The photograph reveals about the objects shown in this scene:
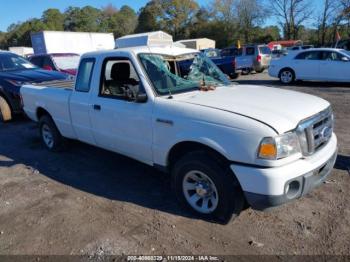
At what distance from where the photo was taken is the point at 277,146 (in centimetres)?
301

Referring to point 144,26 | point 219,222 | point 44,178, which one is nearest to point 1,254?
point 44,178

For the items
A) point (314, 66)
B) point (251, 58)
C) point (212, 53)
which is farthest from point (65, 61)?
point (212, 53)

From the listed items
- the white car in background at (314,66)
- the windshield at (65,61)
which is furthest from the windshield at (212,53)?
the windshield at (65,61)

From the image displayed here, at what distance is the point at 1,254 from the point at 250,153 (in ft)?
8.62

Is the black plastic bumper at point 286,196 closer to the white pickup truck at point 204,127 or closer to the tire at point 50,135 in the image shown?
the white pickup truck at point 204,127

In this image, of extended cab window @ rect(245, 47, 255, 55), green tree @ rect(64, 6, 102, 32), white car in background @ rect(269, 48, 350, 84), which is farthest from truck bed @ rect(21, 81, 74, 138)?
green tree @ rect(64, 6, 102, 32)

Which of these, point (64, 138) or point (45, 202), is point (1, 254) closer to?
point (45, 202)

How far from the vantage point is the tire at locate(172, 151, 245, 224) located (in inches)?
132

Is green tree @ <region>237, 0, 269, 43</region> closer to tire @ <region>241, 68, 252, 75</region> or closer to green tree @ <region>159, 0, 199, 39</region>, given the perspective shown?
green tree @ <region>159, 0, 199, 39</region>

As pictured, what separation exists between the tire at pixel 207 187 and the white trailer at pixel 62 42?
23.1 metres

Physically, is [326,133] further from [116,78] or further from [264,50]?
[264,50]

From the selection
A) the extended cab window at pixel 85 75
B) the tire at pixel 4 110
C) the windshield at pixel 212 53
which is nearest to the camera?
the extended cab window at pixel 85 75

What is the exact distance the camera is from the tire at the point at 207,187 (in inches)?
132

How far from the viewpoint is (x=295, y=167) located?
3.09 meters
